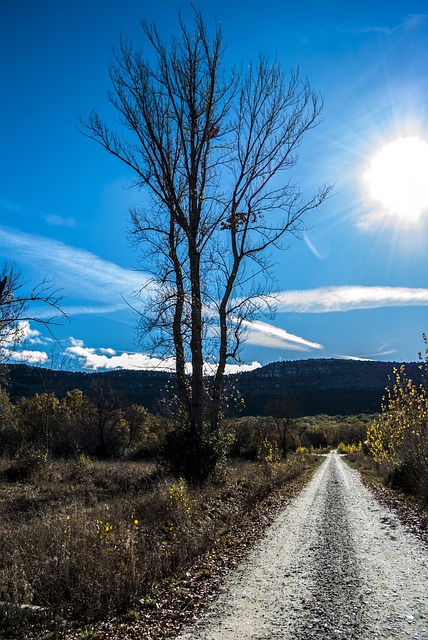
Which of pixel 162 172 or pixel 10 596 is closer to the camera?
pixel 10 596

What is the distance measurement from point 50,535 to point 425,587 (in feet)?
19.3

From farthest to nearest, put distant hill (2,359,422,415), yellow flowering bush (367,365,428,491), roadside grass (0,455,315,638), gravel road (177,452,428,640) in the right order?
distant hill (2,359,422,415) < yellow flowering bush (367,365,428,491) < roadside grass (0,455,315,638) < gravel road (177,452,428,640)

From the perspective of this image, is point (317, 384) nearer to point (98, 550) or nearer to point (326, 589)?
point (326, 589)

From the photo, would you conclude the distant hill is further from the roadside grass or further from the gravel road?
the gravel road

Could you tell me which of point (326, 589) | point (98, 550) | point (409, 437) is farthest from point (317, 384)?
point (98, 550)

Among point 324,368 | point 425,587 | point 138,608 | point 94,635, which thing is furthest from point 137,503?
point 324,368

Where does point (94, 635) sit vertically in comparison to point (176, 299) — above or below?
below

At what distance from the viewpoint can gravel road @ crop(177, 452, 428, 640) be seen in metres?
4.90

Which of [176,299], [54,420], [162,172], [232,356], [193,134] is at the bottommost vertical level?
[54,420]

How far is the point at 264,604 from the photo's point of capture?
18.6 feet

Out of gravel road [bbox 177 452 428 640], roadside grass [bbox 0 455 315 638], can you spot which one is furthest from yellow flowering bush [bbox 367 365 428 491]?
roadside grass [bbox 0 455 315 638]

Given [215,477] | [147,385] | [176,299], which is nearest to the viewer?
[215,477]

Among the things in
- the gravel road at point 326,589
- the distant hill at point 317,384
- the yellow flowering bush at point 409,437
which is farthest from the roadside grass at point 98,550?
the distant hill at point 317,384

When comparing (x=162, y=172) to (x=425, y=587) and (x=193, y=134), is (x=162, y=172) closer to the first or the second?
(x=193, y=134)
